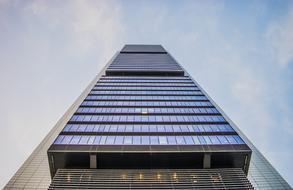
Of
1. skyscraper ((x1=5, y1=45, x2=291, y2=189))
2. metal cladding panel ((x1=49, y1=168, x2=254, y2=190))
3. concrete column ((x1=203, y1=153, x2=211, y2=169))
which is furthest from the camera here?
concrete column ((x1=203, y1=153, x2=211, y2=169))

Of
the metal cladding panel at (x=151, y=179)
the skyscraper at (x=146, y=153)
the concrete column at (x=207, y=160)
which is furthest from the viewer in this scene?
the concrete column at (x=207, y=160)

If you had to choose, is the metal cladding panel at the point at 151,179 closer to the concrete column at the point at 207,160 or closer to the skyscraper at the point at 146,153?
the skyscraper at the point at 146,153

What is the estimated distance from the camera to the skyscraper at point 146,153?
18.8m

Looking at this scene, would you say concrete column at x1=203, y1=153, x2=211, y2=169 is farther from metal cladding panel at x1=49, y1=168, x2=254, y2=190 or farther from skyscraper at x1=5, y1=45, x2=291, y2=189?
metal cladding panel at x1=49, y1=168, x2=254, y2=190

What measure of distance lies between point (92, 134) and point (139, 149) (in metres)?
6.23

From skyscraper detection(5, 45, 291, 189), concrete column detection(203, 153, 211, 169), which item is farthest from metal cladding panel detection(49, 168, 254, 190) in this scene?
concrete column detection(203, 153, 211, 169)

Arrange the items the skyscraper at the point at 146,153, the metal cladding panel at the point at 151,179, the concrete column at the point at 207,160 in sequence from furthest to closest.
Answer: the concrete column at the point at 207,160
the skyscraper at the point at 146,153
the metal cladding panel at the point at 151,179

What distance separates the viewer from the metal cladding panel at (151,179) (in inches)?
699

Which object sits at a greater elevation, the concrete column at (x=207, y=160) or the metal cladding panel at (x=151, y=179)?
the concrete column at (x=207, y=160)

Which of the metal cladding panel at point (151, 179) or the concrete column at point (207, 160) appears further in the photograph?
the concrete column at point (207, 160)

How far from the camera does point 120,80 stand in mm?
48000

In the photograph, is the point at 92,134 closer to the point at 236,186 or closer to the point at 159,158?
the point at 159,158

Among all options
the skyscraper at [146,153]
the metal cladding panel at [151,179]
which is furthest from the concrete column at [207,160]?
the metal cladding panel at [151,179]

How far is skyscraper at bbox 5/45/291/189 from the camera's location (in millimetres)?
18750
